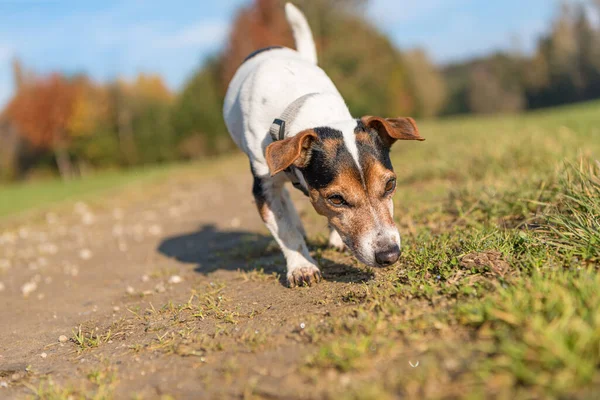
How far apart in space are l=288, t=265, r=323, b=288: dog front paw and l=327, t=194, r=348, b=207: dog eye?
61 cm

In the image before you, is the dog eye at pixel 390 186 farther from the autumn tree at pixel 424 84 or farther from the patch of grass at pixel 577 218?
the autumn tree at pixel 424 84

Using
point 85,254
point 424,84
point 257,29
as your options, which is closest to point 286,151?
point 85,254

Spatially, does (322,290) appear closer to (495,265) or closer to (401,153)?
(495,265)

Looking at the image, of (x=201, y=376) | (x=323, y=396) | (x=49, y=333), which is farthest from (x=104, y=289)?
(x=323, y=396)

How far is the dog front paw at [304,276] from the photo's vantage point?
375cm

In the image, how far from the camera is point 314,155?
3580 millimetres

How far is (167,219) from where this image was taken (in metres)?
9.12

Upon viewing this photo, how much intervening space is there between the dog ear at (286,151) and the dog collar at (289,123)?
1.47ft

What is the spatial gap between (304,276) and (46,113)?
144 ft

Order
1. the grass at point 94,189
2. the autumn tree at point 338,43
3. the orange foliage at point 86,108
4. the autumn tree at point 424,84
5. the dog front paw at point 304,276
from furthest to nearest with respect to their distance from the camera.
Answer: the autumn tree at point 424,84 → the orange foliage at point 86,108 → the autumn tree at point 338,43 → the grass at point 94,189 → the dog front paw at point 304,276

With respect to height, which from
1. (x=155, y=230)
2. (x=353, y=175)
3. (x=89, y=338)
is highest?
(x=353, y=175)

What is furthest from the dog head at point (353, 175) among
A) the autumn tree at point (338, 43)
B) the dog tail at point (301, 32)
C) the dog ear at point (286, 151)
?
the autumn tree at point (338, 43)

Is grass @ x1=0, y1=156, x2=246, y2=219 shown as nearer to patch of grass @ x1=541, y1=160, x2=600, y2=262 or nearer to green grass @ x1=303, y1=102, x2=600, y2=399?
green grass @ x1=303, y1=102, x2=600, y2=399

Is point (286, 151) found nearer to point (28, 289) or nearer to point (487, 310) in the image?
point (487, 310)
